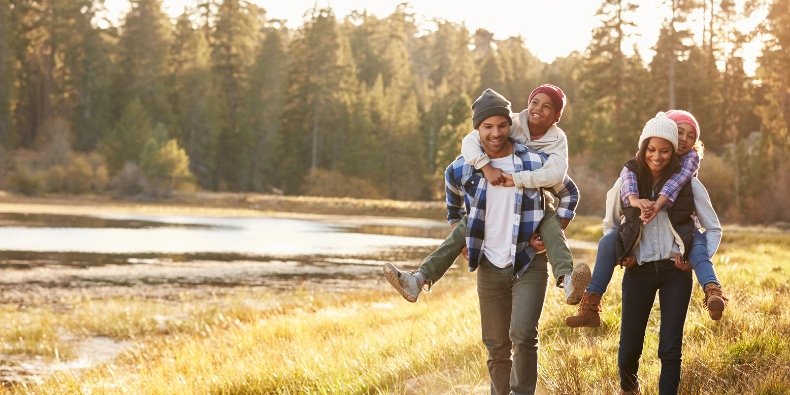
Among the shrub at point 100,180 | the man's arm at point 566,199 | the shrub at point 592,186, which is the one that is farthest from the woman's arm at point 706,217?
the shrub at point 100,180

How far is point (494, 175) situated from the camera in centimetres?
361

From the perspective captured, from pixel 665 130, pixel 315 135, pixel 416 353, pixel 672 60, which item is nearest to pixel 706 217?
pixel 665 130

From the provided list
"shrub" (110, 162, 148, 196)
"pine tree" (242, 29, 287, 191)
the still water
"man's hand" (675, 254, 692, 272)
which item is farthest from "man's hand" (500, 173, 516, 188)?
"pine tree" (242, 29, 287, 191)

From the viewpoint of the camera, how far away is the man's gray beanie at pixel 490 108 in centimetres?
366

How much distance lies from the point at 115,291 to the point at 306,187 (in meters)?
51.4

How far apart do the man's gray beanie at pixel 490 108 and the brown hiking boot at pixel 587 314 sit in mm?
1076

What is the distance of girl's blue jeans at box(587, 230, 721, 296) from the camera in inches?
137

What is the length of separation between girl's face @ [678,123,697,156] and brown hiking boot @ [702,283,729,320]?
86cm

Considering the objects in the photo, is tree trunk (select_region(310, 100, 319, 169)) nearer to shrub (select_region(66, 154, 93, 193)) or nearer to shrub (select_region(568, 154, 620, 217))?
shrub (select_region(66, 154, 93, 193))

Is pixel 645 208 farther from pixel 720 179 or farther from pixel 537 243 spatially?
pixel 720 179

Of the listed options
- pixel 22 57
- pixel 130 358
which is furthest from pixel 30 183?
pixel 130 358

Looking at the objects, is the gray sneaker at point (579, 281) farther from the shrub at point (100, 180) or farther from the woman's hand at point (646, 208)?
the shrub at point (100, 180)

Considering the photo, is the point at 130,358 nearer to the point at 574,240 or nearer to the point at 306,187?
the point at 574,240

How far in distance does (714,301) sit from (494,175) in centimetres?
126
